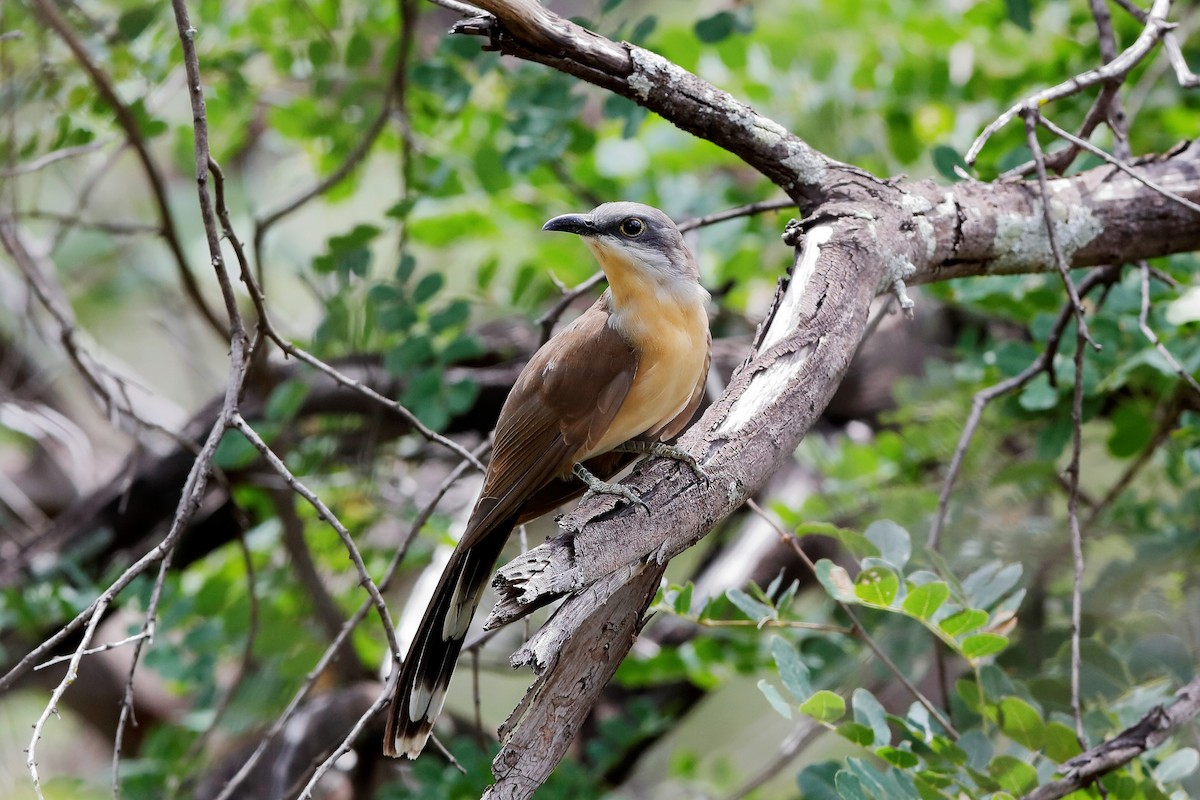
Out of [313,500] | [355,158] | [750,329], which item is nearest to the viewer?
[313,500]

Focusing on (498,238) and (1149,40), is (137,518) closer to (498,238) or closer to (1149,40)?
(498,238)

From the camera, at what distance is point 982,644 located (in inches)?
86.6

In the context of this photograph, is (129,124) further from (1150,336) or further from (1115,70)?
(1150,336)

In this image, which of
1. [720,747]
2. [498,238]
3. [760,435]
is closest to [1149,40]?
[760,435]

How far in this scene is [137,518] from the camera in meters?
3.86

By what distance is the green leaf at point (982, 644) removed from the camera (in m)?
2.17

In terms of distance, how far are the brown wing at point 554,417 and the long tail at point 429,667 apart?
11 cm

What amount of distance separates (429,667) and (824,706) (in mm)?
829

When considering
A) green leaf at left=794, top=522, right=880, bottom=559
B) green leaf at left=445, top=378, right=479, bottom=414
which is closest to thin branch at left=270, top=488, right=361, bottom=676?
green leaf at left=445, top=378, right=479, bottom=414

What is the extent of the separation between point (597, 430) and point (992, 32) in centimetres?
289

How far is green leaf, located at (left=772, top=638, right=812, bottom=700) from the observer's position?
2172mm

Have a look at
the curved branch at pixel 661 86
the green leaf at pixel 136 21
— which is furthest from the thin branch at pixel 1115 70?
the green leaf at pixel 136 21

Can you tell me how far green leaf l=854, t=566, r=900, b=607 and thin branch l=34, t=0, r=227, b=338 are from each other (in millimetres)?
2249

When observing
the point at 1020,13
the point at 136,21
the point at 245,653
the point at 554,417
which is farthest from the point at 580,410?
the point at 136,21
